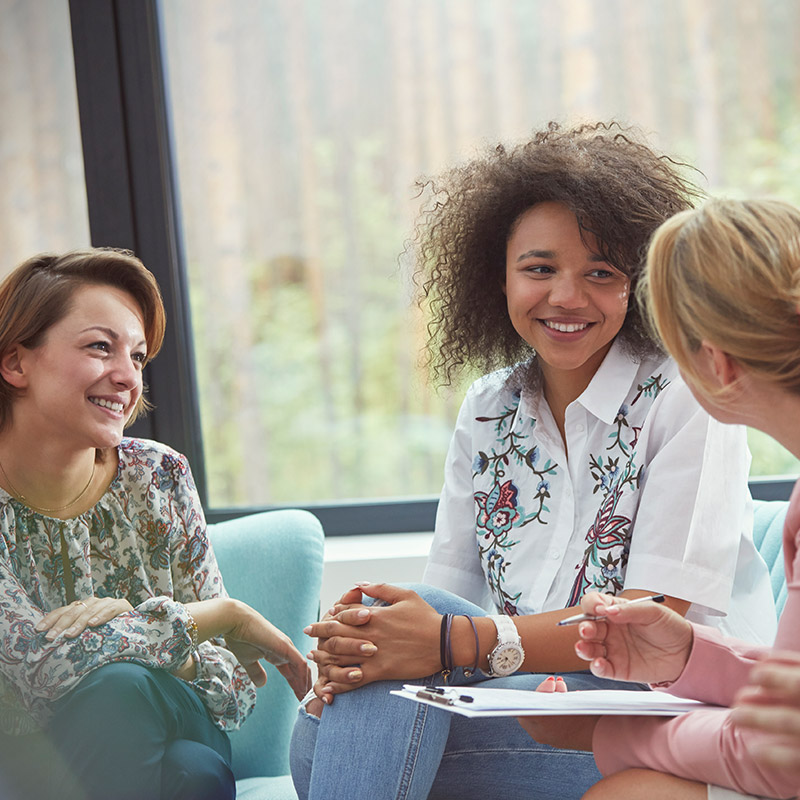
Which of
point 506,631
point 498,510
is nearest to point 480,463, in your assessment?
point 498,510

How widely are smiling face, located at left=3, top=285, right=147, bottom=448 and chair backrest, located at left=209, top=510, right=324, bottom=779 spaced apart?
44 centimetres

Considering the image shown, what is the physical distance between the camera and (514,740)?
1.35 m

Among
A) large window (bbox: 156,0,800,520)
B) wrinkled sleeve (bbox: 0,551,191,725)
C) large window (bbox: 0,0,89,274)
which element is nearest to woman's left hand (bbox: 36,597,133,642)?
wrinkled sleeve (bbox: 0,551,191,725)

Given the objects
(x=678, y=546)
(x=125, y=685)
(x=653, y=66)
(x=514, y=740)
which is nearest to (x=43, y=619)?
(x=125, y=685)

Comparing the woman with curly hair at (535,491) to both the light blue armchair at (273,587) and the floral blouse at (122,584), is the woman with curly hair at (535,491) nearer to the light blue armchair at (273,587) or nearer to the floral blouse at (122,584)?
the floral blouse at (122,584)

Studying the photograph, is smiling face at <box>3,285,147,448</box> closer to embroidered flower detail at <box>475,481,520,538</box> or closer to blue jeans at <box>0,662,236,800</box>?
blue jeans at <box>0,662,236,800</box>

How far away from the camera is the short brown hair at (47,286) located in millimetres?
1537

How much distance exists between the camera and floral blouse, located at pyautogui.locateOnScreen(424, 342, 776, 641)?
1340 mm

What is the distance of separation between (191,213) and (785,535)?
1.95 m

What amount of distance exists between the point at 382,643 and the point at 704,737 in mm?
487

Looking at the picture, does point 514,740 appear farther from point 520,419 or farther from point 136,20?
point 136,20

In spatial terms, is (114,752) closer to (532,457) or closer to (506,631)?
(506,631)

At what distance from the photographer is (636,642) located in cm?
108

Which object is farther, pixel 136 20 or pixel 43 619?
pixel 136 20
